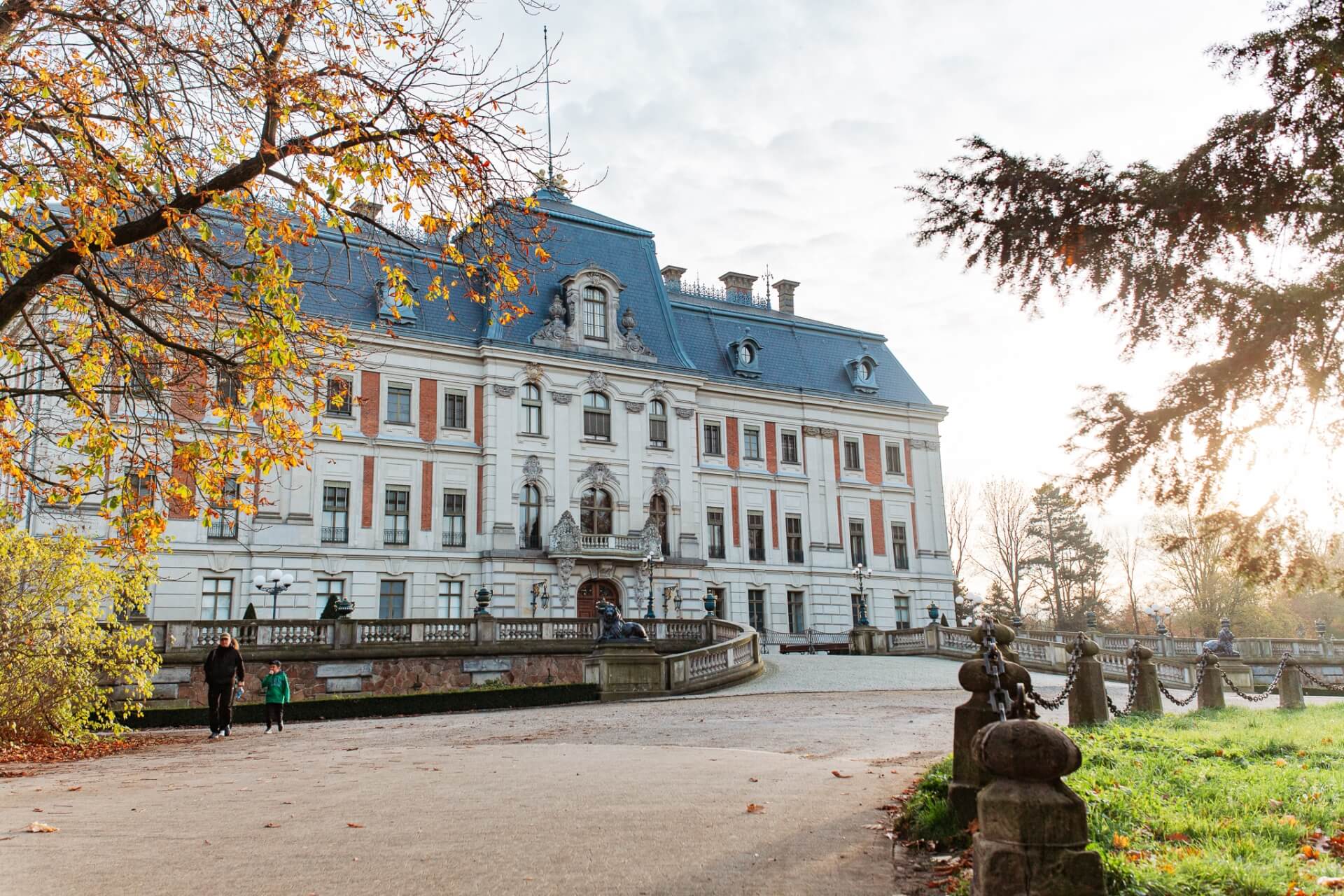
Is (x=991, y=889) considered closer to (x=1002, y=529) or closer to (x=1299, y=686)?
(x=1299, y=686)

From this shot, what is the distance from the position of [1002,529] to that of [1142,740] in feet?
192

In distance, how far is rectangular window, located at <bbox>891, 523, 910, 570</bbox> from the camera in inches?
1817

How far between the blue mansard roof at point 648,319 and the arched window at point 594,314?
3.47 feet

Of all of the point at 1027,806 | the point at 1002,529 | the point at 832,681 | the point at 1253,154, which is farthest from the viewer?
the point at 1002,529

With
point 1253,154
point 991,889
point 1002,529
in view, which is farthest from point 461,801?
point 1002,529

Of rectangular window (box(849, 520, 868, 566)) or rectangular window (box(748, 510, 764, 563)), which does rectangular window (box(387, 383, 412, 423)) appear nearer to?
rectangular window (box(748, 510, 764, 563))

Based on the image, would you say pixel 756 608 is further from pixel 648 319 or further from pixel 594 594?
pixel 648 319

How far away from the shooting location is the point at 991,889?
15.4 ft

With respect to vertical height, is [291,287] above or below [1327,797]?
above

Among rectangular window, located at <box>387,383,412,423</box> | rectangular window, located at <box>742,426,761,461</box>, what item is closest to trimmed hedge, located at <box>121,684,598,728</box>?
rectangular window, located at <box>387,383,412,423</box>

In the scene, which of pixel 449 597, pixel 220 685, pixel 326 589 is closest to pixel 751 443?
pixel 449 597

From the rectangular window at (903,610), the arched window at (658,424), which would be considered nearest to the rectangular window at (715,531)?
the arched window at (658,424)

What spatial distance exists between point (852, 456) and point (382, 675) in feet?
86.5

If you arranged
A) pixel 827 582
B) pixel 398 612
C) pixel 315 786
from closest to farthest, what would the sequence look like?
pixel 315 786, pixel 398 612, pixel 827 582
